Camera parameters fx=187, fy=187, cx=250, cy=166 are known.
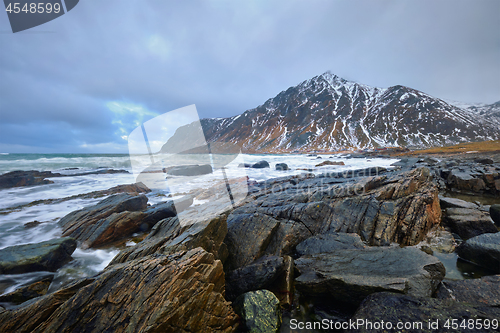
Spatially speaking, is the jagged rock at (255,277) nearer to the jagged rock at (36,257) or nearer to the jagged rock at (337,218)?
the jagged rock at (337,218)

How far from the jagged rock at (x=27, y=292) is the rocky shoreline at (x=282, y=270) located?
0.11 metres

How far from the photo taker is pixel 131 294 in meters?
3.49

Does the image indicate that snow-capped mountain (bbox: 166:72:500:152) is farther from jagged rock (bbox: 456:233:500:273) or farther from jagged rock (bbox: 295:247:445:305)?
jagged rock (bbox: 456:233:500:273)

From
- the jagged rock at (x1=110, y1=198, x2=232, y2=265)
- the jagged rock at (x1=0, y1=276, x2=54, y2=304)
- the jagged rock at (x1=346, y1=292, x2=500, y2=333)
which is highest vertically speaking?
the jagged rock at (x1=110, y1=198, x2=232, y2=265)

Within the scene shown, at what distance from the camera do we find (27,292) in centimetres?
518

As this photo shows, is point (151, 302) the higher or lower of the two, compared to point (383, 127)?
higher

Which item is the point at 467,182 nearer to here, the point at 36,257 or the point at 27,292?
the point at 27,292

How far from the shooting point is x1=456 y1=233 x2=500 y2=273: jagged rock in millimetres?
5320

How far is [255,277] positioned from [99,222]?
27.5 ft

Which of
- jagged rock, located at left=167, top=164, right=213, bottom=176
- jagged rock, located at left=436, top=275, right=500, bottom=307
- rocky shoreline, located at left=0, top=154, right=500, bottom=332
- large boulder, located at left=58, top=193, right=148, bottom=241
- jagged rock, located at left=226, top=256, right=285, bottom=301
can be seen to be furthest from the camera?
jagged rock, located at left=167, top=164, right=213, bottom=176

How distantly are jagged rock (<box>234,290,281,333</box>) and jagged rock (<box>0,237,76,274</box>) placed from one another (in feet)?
22.2

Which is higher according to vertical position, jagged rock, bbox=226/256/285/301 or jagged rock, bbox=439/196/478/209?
jagged rock, bbox=226/256/285/301

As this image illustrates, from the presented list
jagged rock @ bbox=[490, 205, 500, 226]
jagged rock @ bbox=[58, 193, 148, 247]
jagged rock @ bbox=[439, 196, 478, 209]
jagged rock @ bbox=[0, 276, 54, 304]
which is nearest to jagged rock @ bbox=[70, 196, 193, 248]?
jagged rock @ bbox=[58, 193, 148, 247]

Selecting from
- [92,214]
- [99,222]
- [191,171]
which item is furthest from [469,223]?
[191,171]
